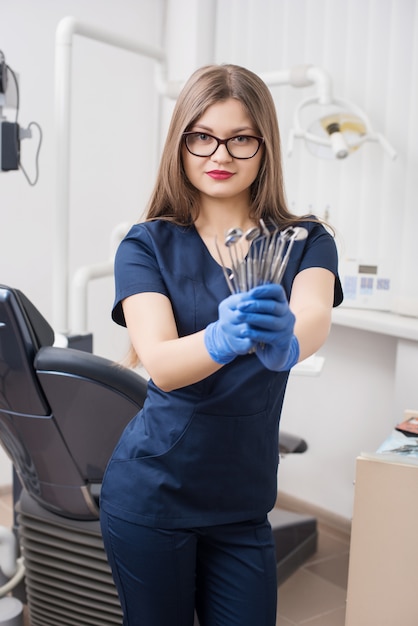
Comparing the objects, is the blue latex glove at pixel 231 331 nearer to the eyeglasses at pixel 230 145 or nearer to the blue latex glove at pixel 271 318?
the blue latex glove at pixel 271 318

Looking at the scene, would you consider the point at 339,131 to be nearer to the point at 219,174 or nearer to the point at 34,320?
the point at 34,320

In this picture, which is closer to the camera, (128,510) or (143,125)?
(128,510)

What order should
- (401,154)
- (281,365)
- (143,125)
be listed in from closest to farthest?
1. (281,365)
2. (401,154)
3. (143,125)

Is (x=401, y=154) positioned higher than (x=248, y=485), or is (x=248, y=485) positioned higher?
(x=401, y=154)

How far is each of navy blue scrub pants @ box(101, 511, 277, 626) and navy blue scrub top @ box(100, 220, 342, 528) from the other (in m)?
0.03

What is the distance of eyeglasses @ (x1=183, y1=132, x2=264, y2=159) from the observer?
1209mm

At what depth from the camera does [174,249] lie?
1.26 m

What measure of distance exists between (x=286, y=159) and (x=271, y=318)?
6.94ft

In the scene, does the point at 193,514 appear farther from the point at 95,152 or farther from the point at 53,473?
the point at 95,152

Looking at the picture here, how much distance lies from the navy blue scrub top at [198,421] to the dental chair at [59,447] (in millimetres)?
448

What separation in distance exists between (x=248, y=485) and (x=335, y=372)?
5.67ft

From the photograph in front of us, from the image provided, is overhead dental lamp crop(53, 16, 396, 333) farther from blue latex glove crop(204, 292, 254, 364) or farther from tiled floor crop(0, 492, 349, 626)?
blue latex glove crop(204, 292, 254, 364)

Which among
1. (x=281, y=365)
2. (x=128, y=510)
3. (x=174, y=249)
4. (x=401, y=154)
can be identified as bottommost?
(x=128, y=510)

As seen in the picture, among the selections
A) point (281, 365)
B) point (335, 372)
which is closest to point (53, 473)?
point (281, 365)
